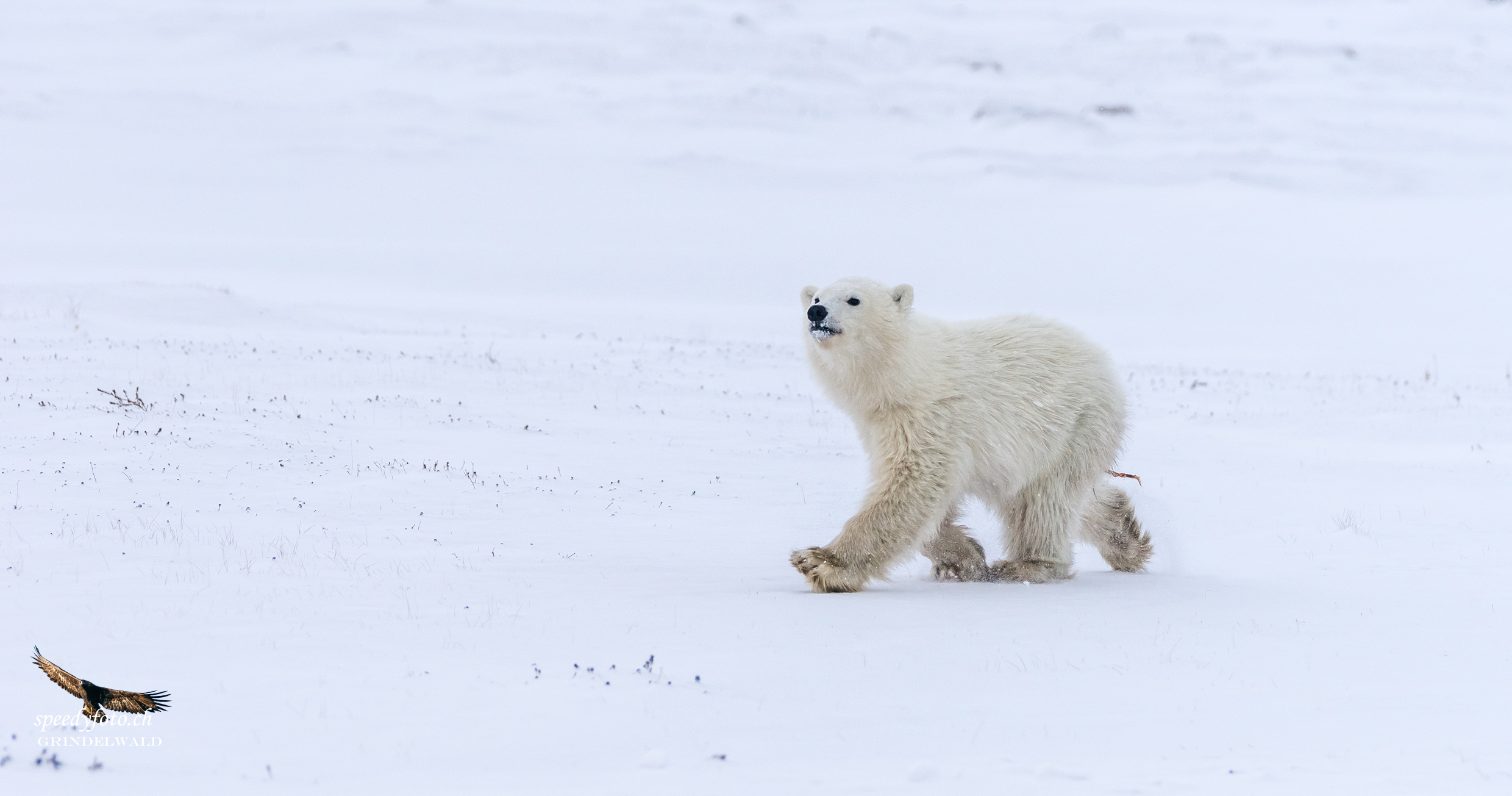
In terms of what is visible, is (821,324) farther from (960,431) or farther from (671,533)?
(671,533)

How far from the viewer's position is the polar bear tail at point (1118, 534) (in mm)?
9375

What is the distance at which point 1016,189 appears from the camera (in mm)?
72562

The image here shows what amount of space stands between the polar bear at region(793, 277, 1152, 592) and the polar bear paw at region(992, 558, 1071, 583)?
0.03 feet

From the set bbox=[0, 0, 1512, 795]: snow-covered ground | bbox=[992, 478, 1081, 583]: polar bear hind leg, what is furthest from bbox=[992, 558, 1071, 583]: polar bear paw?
bbox=[0, 0, 1512, 795]: snow-covered ground

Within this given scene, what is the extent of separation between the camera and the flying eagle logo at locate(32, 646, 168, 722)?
4953 millimetres

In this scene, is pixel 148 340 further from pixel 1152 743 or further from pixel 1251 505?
pixel 1152 743

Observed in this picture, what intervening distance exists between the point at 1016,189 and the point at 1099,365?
6552 cm

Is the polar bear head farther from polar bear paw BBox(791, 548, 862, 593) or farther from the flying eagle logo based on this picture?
the flying eagle logo

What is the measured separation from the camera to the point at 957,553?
880 cm

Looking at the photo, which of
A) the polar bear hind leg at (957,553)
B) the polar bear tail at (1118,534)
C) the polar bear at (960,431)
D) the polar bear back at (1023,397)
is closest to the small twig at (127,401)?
the polar bear at (960,431)

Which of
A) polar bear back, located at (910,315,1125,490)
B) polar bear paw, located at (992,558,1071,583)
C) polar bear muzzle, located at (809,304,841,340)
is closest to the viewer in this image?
polar bear muzzle, located at (809,304,841,340)

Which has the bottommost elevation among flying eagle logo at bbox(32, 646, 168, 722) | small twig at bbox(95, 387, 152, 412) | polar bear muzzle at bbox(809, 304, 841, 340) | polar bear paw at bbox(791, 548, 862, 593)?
flying eagle logo at bbox(32, 646, 168, 722)

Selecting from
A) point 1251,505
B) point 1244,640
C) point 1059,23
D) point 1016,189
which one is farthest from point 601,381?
point 1059,23

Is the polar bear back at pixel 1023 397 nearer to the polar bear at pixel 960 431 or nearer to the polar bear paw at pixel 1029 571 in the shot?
the polar bear at pixel 960 431
